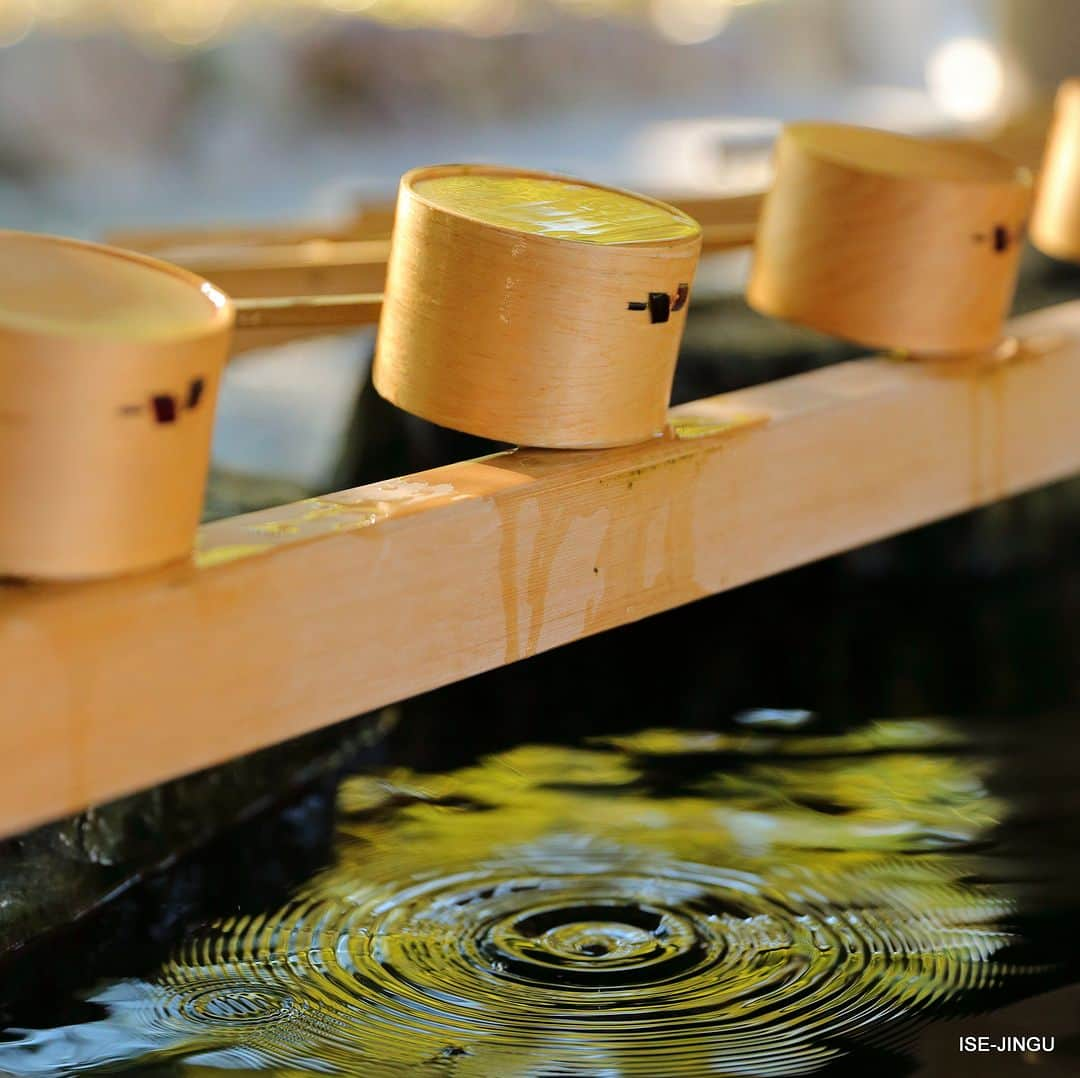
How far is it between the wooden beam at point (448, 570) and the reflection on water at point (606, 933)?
0.29 meters

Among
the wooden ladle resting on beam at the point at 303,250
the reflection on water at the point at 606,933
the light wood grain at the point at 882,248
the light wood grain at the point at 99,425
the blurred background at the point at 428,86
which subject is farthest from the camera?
the blurred background at the point at 428,86

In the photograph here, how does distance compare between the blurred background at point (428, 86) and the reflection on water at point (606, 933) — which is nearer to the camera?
the reflection on water at point (606, 933)

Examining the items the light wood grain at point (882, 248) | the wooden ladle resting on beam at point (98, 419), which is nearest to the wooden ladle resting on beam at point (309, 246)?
the light wood grain at point (882, 248)

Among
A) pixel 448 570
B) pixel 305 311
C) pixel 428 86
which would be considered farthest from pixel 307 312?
pixel 428 86

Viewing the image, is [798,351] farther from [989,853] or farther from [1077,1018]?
[1077,1018]

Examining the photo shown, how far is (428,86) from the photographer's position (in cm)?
548

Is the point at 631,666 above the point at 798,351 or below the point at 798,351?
below

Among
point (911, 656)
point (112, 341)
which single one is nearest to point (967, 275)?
point (911, 656)

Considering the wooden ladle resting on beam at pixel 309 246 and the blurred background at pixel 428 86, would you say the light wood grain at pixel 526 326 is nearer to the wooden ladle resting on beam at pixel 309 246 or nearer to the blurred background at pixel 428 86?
the wooden ladle resting on beam at pixel 309 246

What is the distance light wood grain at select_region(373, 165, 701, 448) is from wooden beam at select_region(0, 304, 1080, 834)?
0.05 meters

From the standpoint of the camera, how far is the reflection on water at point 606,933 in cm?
131

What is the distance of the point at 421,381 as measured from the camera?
4.71ft

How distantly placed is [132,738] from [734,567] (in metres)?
0.69

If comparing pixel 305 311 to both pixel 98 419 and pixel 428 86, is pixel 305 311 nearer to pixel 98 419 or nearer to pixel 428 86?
pixel 98 419
